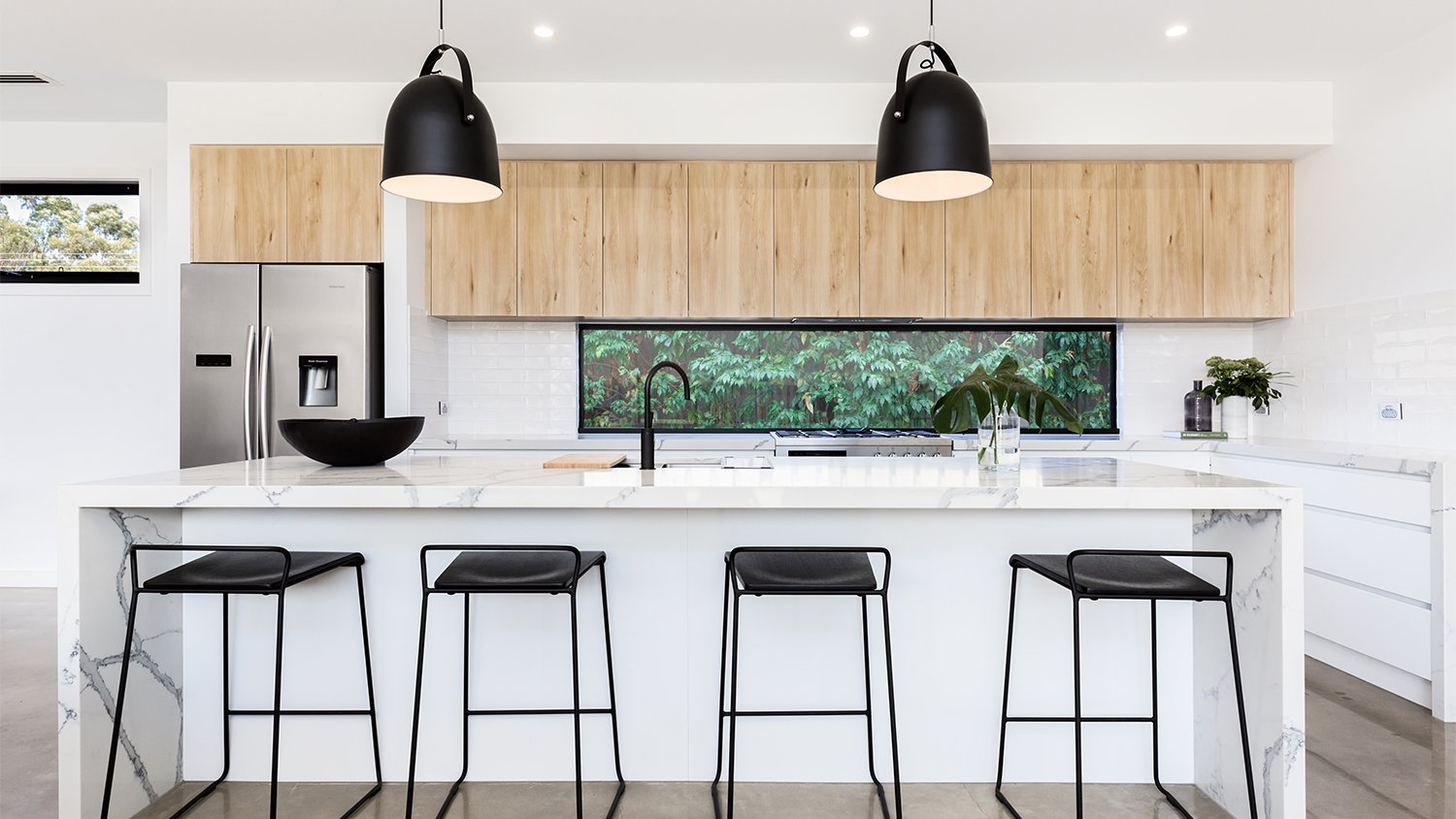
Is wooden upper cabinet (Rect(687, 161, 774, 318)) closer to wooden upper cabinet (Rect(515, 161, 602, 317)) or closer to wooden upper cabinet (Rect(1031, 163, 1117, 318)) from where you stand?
wooden upper cabinet (Rect(515, 161, 602, 317))

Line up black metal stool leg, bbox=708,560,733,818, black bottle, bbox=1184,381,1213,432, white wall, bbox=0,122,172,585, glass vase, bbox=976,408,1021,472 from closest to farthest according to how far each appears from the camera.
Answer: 1. black metal stool leg, bbox=708,560,733,818
2. glass vase, bbox=976,408,1021,472
3. black bottle, bbox=1184,381,1213,432
4. white wall, bbox=0,122,172,585

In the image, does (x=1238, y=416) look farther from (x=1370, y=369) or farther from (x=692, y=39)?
(x=692, y=39)

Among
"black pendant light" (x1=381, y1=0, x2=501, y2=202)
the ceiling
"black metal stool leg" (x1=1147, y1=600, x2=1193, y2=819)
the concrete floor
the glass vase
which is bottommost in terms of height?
the concrete floor

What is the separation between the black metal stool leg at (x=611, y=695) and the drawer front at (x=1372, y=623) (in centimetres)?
280

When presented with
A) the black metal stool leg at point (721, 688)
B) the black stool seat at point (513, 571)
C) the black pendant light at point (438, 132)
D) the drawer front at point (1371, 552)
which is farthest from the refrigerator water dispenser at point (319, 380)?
the drawer front at point (1371, 552)

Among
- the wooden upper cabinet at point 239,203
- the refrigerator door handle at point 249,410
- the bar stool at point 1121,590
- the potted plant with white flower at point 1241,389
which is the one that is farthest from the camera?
the potted plant with white flower at point 1241,389

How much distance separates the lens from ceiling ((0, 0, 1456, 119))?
320 cm

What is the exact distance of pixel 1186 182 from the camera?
4203 millimetres

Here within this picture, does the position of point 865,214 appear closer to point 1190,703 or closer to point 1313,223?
point 1313,223

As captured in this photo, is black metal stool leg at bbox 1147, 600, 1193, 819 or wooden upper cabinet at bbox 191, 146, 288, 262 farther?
wooden upper cabinet at bbox 191, 146, 288, 262

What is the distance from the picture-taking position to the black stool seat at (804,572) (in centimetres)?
185

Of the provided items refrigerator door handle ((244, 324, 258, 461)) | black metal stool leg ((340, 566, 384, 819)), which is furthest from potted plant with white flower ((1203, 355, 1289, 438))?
refrigerator door handle ((244, 324, 258, 461))

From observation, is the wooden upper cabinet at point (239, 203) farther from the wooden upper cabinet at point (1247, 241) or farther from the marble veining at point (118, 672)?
the wooden upper cabinet at point (1247, 241)

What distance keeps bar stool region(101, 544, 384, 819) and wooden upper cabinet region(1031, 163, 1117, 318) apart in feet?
11.7
